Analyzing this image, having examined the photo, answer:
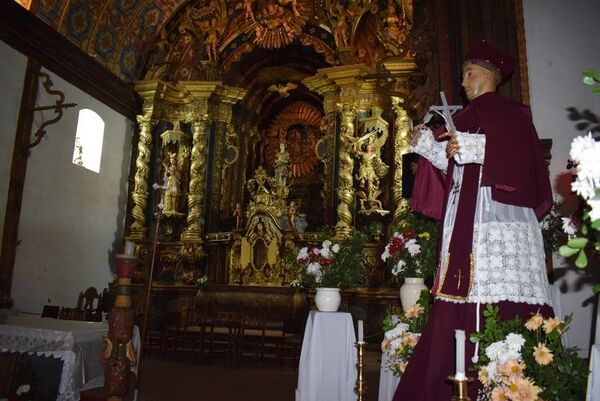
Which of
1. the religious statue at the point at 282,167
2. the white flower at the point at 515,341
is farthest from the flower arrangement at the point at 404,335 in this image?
the religious statue at the point at 282,167

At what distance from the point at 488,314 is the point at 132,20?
1329 centimetres

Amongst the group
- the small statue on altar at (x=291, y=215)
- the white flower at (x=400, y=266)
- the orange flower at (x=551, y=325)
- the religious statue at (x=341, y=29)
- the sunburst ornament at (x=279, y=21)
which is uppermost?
the sunburst ornament at (x=279, y=21)

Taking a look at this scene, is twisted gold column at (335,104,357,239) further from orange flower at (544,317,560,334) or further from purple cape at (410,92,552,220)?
orange flower at (544,317,560,334)

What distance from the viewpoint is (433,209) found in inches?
148

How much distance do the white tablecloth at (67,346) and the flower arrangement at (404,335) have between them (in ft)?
8.59

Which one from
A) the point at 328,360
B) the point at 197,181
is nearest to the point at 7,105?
the point at 197,181

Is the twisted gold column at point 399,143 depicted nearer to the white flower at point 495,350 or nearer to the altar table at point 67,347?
the altar table at point 67,347

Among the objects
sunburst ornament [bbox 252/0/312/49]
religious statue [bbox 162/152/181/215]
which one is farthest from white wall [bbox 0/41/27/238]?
sunburst ornament [bbox 252/0/312/49]

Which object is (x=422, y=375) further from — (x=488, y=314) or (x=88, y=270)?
(x=88, y=270)

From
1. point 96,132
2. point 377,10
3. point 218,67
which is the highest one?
point 377,10

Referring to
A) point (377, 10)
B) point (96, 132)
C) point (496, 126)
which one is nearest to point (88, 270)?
point (96, 132)

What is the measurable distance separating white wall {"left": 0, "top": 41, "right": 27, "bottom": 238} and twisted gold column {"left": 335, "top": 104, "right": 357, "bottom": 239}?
695 centimetres

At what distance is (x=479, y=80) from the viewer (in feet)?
11.4

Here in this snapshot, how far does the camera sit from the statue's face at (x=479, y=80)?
346 centimetres
